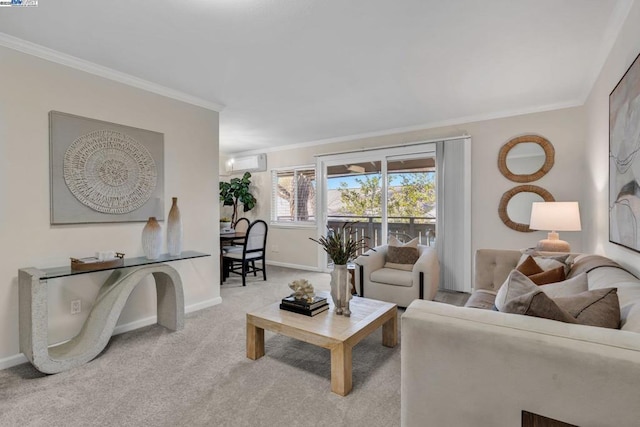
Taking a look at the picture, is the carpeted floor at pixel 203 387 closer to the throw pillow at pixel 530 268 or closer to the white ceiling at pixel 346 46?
the throw pillow at pixel 530 268

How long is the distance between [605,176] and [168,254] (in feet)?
12.8

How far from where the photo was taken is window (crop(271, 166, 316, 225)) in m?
5.88

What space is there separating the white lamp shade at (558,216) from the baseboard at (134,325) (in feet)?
11.9

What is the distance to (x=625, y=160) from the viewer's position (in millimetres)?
1863

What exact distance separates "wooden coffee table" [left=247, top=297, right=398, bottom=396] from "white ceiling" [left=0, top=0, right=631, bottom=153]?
2038 millimetres

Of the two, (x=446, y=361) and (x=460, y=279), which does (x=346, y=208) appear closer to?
(x=460, y=279)

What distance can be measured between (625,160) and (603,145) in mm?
903

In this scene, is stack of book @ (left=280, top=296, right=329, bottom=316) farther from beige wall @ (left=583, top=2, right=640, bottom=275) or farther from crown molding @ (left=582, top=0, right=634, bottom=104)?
crown molding @ (left=582, top=0, right=634, bottom=104)

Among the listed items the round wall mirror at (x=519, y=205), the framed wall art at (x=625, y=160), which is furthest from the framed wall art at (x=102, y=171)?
the round wall mirror at (x=519, y=205)

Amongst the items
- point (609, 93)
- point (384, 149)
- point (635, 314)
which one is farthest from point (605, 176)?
point (384, 149)

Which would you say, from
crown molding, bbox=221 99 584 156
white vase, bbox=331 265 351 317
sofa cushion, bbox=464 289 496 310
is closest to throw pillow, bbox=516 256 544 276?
sofa cushion, bbox=464 289 496 310

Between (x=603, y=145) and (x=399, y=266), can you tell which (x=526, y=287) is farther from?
(x=399, y=266)

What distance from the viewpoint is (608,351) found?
0.92m

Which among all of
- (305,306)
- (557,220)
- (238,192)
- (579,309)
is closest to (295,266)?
(238,192)
